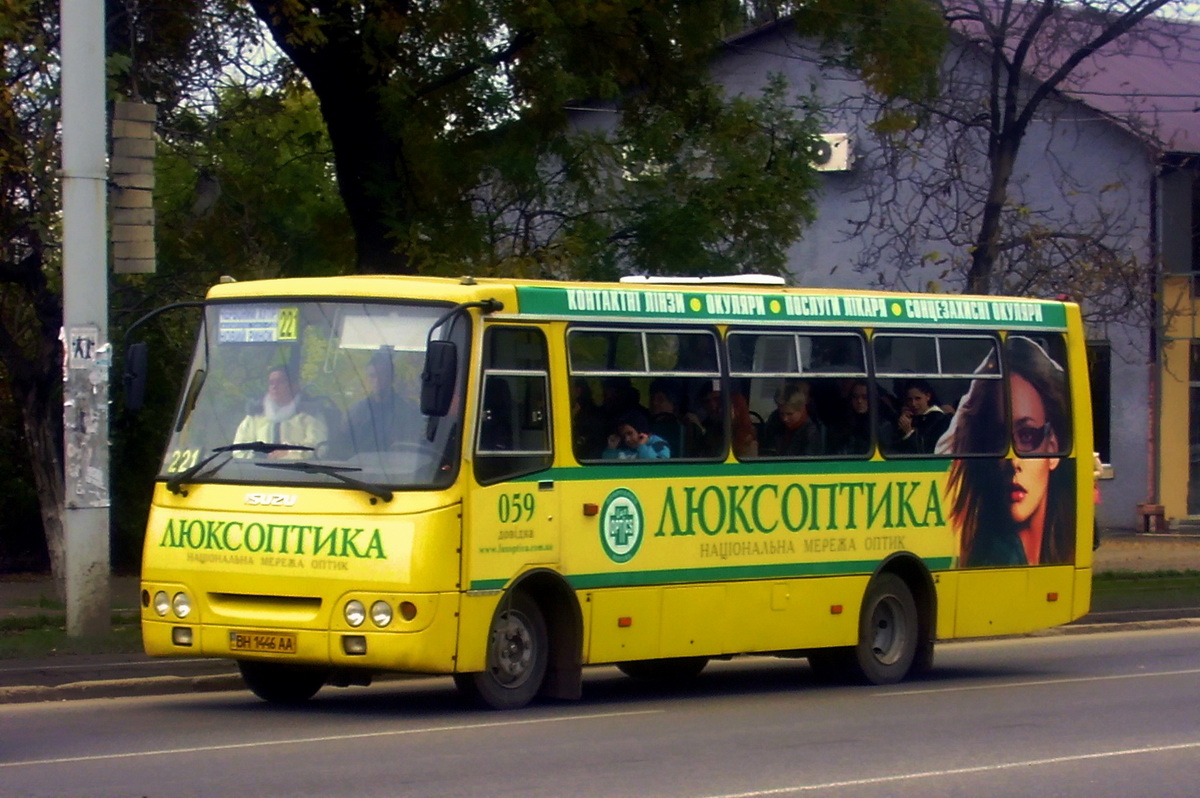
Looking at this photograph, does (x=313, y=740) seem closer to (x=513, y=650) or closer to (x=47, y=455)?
(x=513, y=650)

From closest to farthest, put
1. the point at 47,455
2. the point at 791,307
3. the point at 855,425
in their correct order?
1. the point at 791,307
2. the point at 855,425
3. the point at 47,455

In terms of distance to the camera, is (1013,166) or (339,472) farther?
(1013,166)

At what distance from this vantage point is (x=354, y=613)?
11.2 metres

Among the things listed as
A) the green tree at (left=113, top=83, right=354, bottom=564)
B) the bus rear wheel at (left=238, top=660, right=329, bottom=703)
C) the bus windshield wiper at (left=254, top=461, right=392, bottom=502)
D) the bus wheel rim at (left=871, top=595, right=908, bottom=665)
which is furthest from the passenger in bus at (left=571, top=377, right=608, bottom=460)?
the green tree at (left=113, top=83, right=354, bottom=564)

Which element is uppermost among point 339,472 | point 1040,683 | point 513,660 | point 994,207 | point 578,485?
point 994,207

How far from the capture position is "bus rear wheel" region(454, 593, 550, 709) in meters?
11.8

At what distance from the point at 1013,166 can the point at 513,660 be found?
59.4 ft

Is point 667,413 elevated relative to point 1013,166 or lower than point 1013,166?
lower

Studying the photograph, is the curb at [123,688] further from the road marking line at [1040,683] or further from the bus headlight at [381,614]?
the road marking line at [1040,683]

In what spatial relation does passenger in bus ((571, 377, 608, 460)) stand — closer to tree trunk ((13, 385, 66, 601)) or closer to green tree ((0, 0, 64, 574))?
green tree ((0, 0, 64, 574))

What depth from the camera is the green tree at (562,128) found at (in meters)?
17.8

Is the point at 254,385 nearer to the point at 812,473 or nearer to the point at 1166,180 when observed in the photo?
the point at 812,473

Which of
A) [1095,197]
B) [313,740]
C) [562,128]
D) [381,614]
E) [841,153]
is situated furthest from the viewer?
[841,153]

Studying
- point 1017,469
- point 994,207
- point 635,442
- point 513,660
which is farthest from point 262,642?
point 994,207
